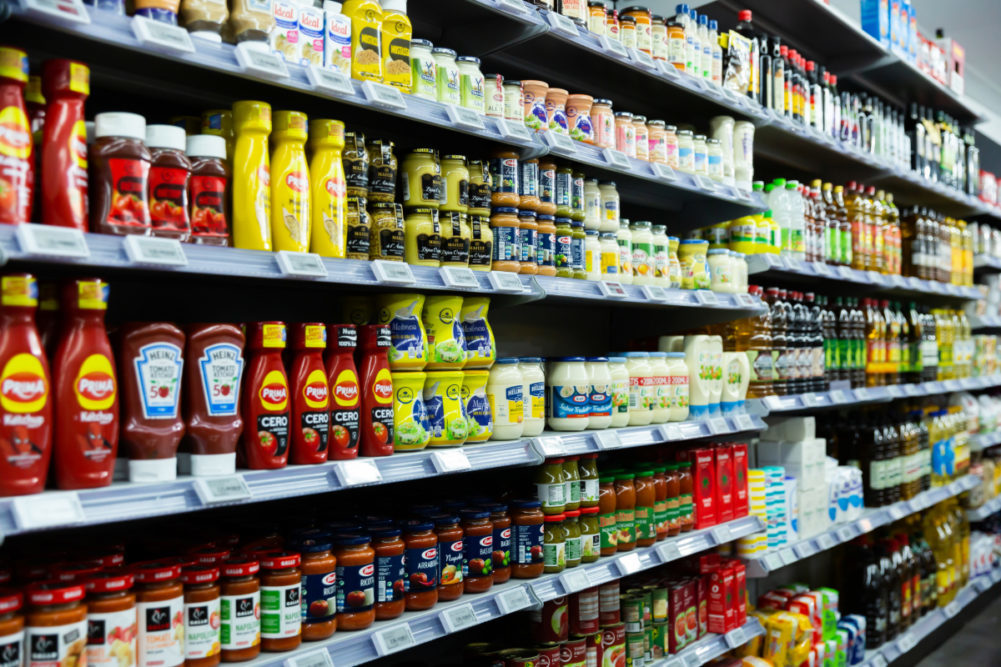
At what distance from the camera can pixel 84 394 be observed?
149cm

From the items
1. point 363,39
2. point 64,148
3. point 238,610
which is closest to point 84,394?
point 64,148

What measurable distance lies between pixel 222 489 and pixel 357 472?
0.35 m

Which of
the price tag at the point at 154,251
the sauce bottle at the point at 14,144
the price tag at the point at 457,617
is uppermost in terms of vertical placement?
the sauce bottle at the point at 14,144

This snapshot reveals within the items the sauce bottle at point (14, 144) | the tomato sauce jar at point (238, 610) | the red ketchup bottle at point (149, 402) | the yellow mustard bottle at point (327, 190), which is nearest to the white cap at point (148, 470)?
the red ketchup bottle at point (149, 402)

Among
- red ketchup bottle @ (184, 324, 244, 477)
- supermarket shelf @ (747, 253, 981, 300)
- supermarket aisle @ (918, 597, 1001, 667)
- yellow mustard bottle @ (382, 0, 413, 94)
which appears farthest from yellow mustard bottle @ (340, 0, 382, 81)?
supermarket aisle @ (918, 597, 1001, 667)

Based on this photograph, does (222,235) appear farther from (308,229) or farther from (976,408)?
(976,408)

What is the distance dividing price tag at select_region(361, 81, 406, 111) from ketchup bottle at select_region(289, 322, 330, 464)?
56 centimetres

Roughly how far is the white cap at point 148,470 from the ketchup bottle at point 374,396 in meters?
0.53

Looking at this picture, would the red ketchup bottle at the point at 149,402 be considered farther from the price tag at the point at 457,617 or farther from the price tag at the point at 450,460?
the price tag at the point at 457,617

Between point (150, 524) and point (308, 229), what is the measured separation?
0.86 metres

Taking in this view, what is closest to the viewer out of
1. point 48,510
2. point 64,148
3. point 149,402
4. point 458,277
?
point 48,510

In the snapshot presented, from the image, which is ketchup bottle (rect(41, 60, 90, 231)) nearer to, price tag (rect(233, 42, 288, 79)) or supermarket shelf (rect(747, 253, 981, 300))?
price tag (rect(233, 42, 288, 79))

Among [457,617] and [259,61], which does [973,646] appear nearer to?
[457,617]

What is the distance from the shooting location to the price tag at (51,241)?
4.55ft
